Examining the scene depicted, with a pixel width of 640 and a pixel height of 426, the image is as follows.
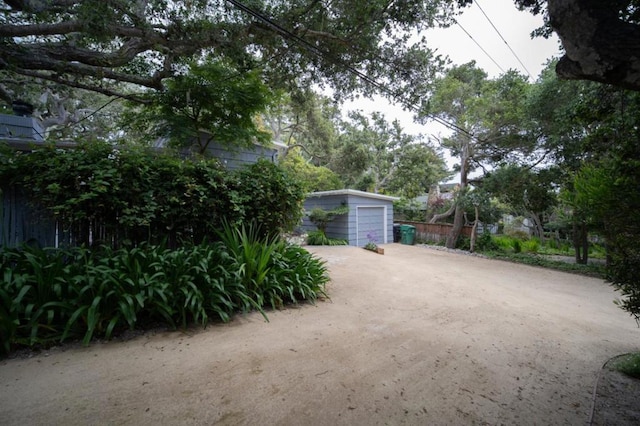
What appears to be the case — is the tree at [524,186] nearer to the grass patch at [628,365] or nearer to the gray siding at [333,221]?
the gray siding at [333,221]

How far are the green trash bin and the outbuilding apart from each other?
86 cm

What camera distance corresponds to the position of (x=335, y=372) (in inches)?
85.2

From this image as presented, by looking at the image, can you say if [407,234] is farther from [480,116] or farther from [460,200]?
[480,116]

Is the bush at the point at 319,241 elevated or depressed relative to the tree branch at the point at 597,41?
depressed

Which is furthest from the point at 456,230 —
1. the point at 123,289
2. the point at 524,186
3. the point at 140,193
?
the point at 123,289

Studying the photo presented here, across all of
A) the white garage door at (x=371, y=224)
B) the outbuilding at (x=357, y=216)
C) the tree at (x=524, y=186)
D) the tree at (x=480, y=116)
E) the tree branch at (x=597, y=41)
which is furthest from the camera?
the white garage door at (x=371, y=224)

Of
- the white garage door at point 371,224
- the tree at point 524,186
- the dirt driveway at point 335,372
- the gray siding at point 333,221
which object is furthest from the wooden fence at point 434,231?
the dirt driveway at point 335,372

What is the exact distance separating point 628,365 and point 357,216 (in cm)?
919

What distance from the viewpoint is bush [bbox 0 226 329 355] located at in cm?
229

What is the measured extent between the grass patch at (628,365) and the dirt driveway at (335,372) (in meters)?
0.13

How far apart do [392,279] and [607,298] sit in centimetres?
465

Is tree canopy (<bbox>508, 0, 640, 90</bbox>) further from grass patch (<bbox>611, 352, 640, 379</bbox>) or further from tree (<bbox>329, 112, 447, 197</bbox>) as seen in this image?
tree (<bbox>329, 112, 447, 197</bbox>)

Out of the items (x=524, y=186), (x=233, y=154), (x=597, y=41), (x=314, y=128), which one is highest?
(x=314, y=128)

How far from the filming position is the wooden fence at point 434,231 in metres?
13.0
